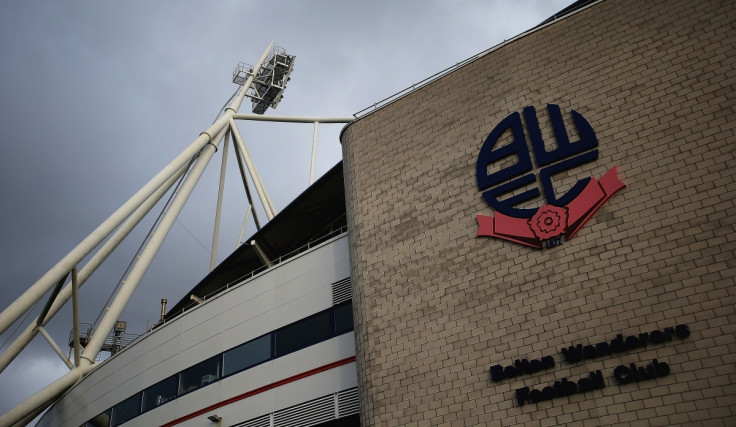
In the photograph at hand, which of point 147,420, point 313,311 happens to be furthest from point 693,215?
point 147,420

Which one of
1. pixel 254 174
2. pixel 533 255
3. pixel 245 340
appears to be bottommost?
pixel 533 255

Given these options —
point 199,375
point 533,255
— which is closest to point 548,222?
point 533,255

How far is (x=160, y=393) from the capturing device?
82.4 ft

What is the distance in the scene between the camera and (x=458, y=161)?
17984mm

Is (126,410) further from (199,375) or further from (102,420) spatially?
(199,375)

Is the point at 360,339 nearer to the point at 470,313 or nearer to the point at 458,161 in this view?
the point at 470,313

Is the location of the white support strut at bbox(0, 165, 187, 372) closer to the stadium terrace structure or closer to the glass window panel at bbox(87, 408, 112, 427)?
the glass window panel at bbox(87, 408, 112, 427)

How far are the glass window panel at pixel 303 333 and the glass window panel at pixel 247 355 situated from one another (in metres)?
0.55

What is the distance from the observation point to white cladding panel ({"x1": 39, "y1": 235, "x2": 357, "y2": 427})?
20.0 m

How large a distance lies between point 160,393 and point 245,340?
215 inches

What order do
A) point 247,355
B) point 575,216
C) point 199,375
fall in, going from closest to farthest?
point 575,216 → point 247,355 → point 199,375

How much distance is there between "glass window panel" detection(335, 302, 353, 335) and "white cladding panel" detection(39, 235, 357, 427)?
284 mm

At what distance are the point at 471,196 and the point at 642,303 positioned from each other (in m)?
5.43

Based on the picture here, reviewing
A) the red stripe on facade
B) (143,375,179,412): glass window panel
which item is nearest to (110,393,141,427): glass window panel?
(143,375,179,412): glass window panel
